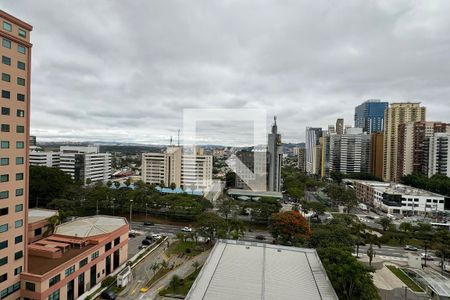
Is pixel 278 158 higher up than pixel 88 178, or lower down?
higher up

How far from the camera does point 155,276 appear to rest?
12.5 meters

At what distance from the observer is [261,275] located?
9391 mm

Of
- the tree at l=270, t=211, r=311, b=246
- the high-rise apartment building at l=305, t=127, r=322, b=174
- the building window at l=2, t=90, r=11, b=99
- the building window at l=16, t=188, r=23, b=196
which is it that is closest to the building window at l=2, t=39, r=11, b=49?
the building window at l=2, t=90, r=11, b=99

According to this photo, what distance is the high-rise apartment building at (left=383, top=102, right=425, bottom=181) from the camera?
42756 millimetres

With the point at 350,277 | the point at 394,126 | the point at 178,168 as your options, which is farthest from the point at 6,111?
the point at 394,126

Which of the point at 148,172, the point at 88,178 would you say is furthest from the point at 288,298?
the point at 88,178

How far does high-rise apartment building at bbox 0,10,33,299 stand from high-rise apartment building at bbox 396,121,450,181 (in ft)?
147

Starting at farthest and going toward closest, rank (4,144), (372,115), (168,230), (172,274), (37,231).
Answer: (372,115) → (168,230) → (37,231) → (172,274) → (4,144)

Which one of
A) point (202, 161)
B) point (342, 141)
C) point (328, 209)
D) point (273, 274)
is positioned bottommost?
point (328, 209)

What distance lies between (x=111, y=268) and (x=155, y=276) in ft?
7.80

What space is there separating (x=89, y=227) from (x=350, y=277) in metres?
11.8

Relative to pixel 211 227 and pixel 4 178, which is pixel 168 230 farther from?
pixel 4 178

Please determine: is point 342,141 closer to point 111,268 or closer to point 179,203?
point 179,203

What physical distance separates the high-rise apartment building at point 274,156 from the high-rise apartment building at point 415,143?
72.8 feet
